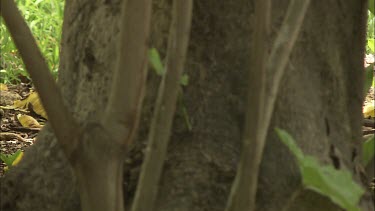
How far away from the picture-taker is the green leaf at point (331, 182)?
931 mm

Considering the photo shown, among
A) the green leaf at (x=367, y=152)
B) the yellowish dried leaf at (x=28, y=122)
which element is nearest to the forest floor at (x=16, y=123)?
the yellowish dried leaf at (x=28, y=122)

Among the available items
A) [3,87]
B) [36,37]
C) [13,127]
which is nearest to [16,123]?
[13,127]

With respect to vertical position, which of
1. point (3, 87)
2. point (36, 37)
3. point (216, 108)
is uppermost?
point (36, 37)

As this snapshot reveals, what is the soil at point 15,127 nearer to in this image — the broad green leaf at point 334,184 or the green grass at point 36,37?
the green grass at point 36,37

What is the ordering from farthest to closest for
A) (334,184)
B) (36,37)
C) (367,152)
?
1. (36,37)
2. (367,152)
3. (334,184)

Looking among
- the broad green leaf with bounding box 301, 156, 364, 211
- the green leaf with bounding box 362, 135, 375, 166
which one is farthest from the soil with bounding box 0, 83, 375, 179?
the broad green leaf with bounding box 301, 156, 364, 211

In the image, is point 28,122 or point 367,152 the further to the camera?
point 28,122

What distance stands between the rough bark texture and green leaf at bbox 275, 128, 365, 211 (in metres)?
0.36

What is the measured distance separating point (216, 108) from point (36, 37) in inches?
93.3

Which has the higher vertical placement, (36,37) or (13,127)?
(36,37)

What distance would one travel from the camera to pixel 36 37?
11.9 feet

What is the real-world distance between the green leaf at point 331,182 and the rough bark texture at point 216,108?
1.18 ft

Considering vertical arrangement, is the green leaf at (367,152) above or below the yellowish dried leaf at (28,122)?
below

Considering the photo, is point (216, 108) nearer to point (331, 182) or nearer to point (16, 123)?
point (331, 182)
